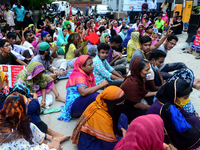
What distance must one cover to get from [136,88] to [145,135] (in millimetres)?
1327

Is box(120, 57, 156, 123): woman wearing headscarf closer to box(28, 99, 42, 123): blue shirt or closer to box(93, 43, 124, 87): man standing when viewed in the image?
box(93, 43, 124, 87): man standing

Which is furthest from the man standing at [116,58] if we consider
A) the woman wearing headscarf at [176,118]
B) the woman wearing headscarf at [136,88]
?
the woman wearing headscarf at [176,118]

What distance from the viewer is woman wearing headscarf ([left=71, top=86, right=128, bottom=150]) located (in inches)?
70.0

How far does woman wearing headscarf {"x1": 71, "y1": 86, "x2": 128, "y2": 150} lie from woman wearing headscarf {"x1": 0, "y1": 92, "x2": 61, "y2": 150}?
0.56 metres

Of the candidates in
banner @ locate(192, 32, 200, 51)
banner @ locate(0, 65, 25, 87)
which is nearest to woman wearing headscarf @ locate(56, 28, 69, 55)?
banner @ locate(0, 65, 25, 87)

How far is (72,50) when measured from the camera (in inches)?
209

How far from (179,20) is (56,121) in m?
10.1

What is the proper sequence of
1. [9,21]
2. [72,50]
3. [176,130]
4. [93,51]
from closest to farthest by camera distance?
[176,130] → [72,50] → [93,51] → [9,21]

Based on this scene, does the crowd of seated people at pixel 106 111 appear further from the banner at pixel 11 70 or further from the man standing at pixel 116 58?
the man standing at pixel 116 58

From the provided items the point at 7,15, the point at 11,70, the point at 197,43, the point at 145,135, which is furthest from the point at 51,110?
the point at 7,15

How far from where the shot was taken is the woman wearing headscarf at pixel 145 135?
3.97ft

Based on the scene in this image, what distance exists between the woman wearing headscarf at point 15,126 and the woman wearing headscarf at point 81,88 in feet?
3.05

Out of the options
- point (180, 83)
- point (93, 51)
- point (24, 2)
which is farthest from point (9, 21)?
point (180, 83)

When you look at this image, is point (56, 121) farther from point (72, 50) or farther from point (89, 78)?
point (72, 50)
